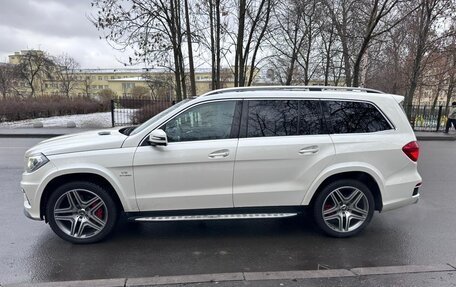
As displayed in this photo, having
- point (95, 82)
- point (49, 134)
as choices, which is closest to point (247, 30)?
point (49, 134)

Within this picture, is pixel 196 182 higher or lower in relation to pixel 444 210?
higher

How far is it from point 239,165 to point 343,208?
1413 mm

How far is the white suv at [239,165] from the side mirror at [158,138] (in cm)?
1

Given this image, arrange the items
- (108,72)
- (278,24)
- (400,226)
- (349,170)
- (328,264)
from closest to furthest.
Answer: (328,264) < (349,170) < (400,226) < (278,24) < (108,72)

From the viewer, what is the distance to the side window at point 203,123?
12.1ft

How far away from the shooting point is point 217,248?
3660 mm

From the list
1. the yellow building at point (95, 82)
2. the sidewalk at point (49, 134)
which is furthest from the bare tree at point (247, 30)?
the yellow building at point (95, 82)

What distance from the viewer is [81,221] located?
371cm

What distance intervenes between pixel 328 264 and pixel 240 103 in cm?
199

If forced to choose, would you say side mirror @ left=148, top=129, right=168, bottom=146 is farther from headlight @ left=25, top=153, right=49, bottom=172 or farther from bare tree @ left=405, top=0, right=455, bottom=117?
bare tree @ left=405, top=0, right=455, bottom=117

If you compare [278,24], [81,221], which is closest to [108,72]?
[278,24]

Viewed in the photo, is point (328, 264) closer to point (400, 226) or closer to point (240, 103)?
point (400, 226)

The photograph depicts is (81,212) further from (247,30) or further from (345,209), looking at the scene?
(247,30)

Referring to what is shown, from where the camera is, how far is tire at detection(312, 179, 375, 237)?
3.89m
